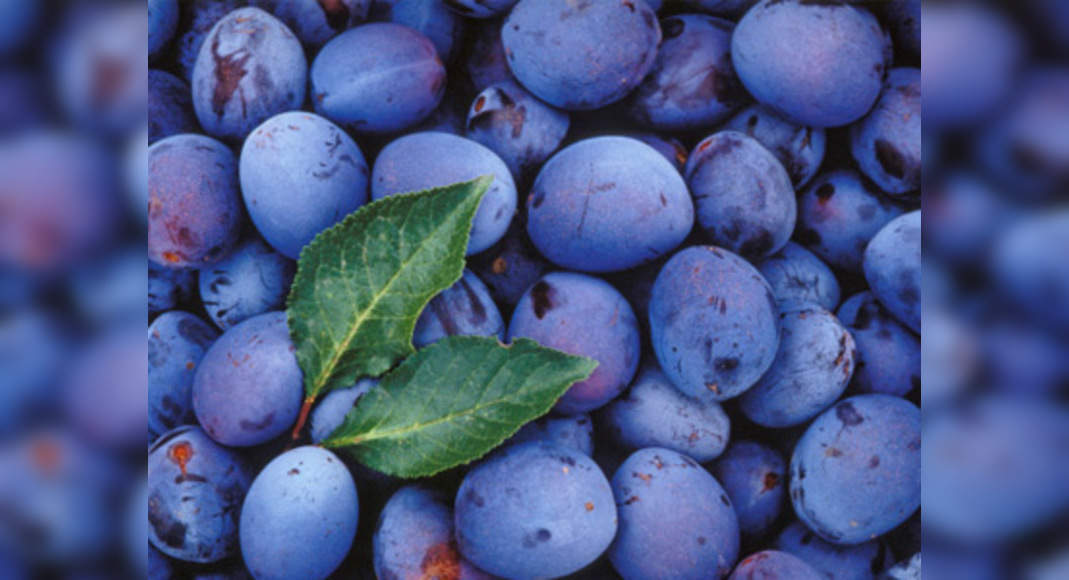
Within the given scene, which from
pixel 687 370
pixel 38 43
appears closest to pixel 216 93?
pixel 38 43

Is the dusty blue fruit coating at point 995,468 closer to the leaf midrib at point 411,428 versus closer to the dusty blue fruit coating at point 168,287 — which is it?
the leaf midrib at point 411,428

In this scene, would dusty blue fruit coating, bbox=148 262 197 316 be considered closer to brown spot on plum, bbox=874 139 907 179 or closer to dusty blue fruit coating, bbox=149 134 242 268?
dusty blue fruit coating, bbox=149 134 242 268

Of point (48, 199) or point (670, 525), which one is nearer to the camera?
point (48, 199)

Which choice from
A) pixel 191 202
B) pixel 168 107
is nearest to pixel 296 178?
pixel 191 202

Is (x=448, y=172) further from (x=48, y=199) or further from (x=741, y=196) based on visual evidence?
(x=48, y=199)

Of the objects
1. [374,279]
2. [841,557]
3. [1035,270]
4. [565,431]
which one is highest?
[1035,270]

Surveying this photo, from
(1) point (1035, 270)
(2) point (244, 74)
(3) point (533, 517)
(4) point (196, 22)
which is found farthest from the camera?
(4) point (196, 22)

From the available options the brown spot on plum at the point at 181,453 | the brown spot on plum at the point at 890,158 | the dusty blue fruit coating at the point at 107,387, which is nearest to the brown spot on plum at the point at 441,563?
the brown spot on plum at the point at 181,453

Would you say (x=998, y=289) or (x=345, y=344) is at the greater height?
(x=998, y=289)
